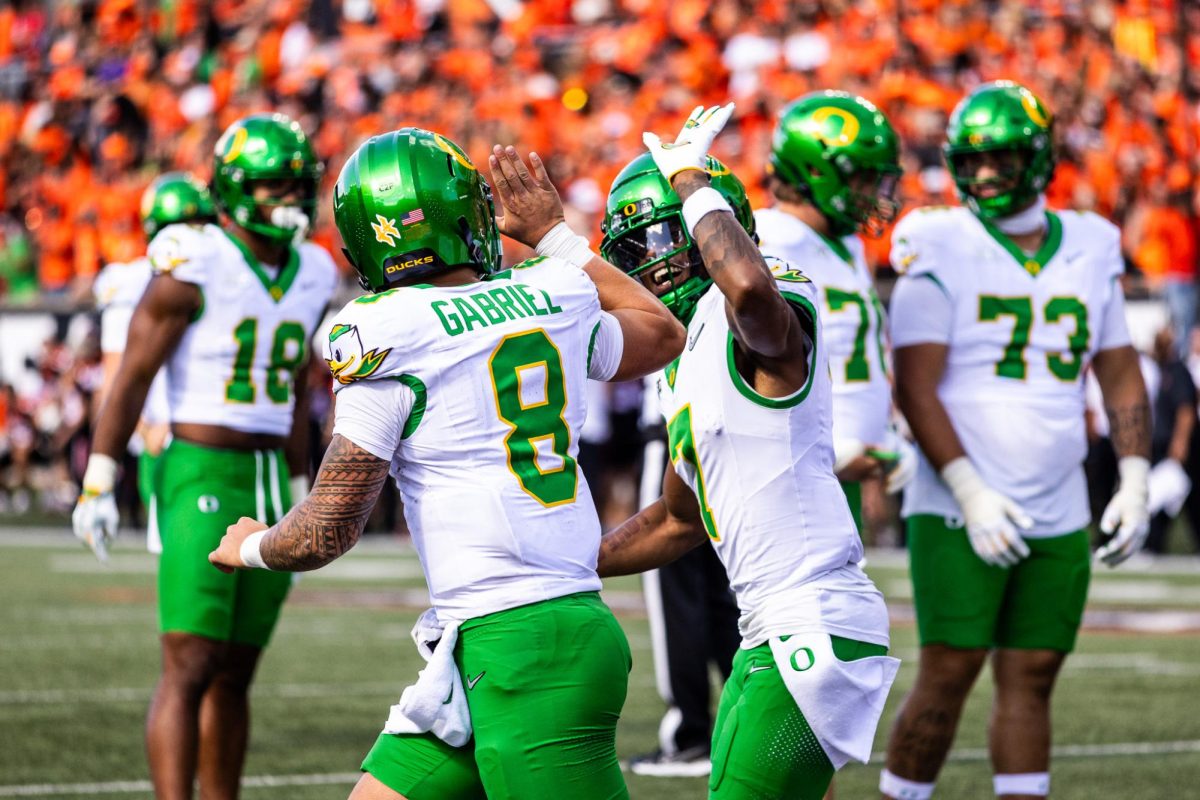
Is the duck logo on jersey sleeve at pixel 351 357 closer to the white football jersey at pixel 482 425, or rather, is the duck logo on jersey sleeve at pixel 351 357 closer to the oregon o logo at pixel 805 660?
the white football jersey at pixel 482 425

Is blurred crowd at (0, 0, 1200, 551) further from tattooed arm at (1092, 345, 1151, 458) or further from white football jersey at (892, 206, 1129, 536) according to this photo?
white football jersey at (892, 206, 1129, 536)

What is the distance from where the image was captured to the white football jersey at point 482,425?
3139 millimetres

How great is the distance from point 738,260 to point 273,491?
253cm

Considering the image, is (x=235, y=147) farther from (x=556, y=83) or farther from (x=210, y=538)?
(x=556, y=83)

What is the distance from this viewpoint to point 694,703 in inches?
260

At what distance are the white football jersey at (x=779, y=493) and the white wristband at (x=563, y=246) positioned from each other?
0.29 meters

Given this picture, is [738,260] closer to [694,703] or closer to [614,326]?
[614,326]

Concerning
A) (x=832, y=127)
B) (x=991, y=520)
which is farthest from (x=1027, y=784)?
(x=832, y=127)

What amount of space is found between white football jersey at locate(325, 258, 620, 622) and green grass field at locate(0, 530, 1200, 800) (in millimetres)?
3088

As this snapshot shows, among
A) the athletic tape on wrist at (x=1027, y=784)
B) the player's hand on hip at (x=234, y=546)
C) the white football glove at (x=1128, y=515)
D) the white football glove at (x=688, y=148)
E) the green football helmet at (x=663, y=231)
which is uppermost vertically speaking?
the white football glove at (x=688, y=148)

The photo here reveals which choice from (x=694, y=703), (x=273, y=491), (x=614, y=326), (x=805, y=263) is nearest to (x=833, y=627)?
(x=614, y=326)

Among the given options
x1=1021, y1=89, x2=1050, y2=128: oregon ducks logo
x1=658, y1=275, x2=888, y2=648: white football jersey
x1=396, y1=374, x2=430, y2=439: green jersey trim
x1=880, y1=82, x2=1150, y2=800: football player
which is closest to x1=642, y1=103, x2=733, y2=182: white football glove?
x1=658, y1=275, x2=888, y2=648: white football jersey

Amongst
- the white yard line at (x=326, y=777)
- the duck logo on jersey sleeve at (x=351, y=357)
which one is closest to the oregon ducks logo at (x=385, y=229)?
the duck logo on jersey sleeve at (x=351, y=357)

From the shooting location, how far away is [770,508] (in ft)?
11.8
